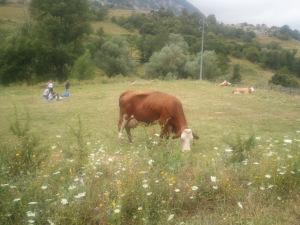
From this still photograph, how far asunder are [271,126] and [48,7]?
29961 millimetres

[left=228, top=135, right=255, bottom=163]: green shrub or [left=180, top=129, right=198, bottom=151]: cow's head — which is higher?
[left=228, top=135, right=255, bottom=163]: green shrub

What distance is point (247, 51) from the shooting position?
106375 mm

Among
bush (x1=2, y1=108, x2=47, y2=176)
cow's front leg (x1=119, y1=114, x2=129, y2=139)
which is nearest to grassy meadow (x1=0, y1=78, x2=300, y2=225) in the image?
bush (x1=2, y1=108, x2=47, y2=176)

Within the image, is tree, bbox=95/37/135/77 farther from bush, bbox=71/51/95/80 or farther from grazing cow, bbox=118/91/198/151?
grazing cow, bbox=118/91/198/151

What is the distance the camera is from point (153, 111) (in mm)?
12383

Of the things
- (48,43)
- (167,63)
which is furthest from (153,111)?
(167,63)

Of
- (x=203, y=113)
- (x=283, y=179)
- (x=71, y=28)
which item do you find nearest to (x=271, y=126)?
(x=203, y=113)

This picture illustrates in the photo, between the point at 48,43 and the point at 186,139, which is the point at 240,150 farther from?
the point at 48,43

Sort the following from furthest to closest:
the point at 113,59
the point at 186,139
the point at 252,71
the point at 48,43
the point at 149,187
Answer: the point at 252,71 < the point at 113,59 < the point at 48,43 < the point at 186,139 < the point at 149,187

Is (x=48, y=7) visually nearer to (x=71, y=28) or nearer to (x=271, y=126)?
(x=71, y=28)

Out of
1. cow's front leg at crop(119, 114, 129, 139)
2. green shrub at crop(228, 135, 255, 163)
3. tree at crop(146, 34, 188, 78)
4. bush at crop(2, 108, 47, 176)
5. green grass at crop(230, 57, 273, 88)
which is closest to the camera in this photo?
bush at crop(2, 108, 47, 176)

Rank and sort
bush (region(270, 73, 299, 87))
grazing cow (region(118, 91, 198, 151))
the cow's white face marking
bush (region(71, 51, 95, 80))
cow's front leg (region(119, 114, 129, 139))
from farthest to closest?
bush (region(270, 73, 299, 87)), bush (region(71, 51, 95, 80)), cow's front leg (region(119, 114, 129, 139)), grazing cow (region(118, 91, 198, 151)), the cow's white face marking

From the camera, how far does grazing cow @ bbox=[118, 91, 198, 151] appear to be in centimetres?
1211

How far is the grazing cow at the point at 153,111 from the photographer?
39.7 ft
